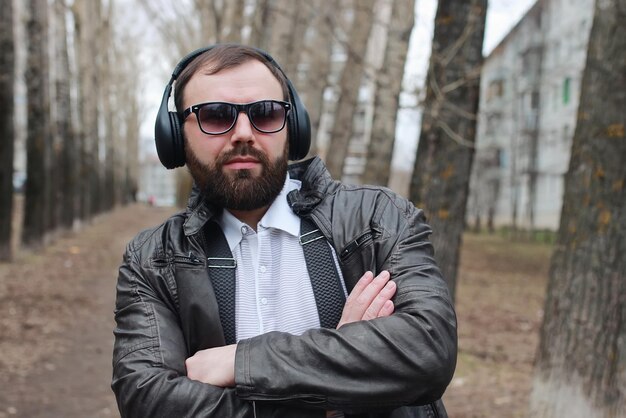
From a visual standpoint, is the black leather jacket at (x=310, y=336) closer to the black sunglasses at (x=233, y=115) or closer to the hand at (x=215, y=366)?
the hand at (x=215, y=366)

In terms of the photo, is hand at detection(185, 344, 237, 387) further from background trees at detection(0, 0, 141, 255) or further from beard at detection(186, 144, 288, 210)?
background trees at detection(0, 0, 141, 255)

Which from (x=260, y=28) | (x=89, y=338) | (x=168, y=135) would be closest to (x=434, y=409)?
(x=168, y=135)

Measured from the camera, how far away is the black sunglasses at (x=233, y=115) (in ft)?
8.15

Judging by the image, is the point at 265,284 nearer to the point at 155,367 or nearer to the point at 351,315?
the point at 351,315

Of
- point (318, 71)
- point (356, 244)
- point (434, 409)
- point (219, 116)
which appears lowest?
point (434, 409)

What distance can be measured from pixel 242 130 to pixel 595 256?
3193 mm

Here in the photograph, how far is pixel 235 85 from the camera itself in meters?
2.52


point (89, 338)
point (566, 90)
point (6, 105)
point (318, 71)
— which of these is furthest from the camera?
point (566, 90)

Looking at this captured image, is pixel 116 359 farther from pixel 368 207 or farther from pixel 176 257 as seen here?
pixel 368 207

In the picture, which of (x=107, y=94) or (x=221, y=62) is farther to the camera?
(x=107, y=94)

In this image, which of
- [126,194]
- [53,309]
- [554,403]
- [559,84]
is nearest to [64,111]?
[53,309]

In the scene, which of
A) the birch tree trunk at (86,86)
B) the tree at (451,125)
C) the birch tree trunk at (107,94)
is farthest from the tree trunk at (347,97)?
the birch tree trunk at (107,94)

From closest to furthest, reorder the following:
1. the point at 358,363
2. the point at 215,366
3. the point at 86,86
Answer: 1. the point at 358,363
2. the point at 215,366
3. the point at 86,86

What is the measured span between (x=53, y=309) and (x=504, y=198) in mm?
56284
